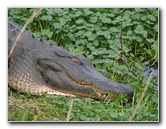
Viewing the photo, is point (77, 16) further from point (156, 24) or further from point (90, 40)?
point (156, 24)

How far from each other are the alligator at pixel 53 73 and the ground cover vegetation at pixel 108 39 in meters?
0.08

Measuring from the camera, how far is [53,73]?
19.4 ft

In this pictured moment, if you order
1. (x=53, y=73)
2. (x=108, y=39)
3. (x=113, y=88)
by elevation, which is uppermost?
(x=108, y=39)

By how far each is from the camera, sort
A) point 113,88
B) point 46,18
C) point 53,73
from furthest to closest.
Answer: point 46,18 → point 53,73 → point 113,88

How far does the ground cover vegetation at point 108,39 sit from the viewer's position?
5.75m

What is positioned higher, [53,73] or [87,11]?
[87,11]

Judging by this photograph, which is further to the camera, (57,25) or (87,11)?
(57,25)

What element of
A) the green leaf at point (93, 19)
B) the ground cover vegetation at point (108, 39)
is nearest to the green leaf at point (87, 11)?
the ground cover vegetation at point (108, 39)

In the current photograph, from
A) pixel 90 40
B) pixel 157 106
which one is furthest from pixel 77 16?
pixel 157 106

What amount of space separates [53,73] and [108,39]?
0.60m

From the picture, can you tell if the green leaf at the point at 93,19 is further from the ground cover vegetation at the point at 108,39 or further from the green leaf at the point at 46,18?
the green leaf at the point at 46,18

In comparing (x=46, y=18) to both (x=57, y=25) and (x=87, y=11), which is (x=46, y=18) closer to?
(x=57, y=25)

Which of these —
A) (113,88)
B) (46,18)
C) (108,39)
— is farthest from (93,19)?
(113,88)

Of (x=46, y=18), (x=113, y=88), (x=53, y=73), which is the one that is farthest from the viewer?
(x=46, y=18)
